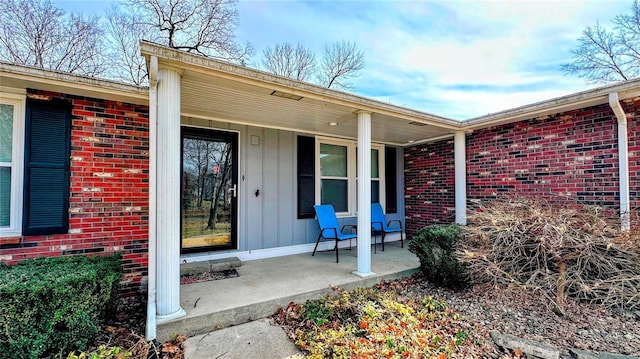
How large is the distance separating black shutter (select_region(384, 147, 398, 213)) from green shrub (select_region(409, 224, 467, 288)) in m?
2.63

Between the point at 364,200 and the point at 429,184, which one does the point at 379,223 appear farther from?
the point at 364,200

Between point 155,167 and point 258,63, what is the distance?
9700mm

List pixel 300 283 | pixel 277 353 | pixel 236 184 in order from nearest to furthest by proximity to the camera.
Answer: pixel 277 353
pixel 300 283
pixel 236 184

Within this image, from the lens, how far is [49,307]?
2.09 m

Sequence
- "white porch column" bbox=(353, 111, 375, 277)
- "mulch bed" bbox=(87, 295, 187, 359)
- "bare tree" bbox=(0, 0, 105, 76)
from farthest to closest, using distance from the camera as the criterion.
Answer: "bare tree" bbox=(0, 0, 105, 76) < "white porch column" bbox=(353, 111, 375, 277) < "mulch bed" bbox=(87, 295, 187, 359)

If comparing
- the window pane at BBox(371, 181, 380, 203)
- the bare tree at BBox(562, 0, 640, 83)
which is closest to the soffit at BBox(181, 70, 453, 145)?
the window pane at BBox(371, 181, 380, 203)

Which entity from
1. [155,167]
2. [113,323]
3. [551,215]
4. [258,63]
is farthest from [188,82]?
[258,63]

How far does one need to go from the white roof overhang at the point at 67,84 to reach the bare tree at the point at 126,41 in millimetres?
7541

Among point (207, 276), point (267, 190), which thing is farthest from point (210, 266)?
point (267, 190)

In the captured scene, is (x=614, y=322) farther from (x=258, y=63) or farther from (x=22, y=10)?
(x=22, y=10)

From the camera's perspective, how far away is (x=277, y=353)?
2.38 m

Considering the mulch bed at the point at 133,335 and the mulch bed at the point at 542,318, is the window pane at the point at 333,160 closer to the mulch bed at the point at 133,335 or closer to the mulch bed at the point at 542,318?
the mulch bed at the point at 542,318

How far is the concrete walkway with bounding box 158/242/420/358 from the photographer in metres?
2.66

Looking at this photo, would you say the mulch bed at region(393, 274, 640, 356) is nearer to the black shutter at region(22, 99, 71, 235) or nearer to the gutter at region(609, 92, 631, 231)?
the gutter at region(609, 92, 631, 231)
